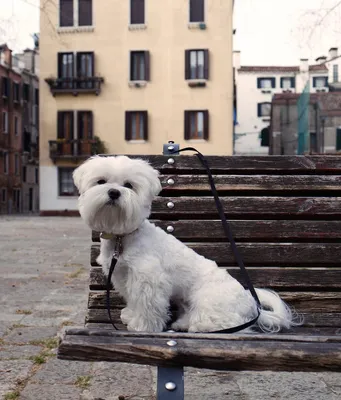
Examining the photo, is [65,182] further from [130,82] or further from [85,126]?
[130,82]

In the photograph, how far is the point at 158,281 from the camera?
280 centimetres

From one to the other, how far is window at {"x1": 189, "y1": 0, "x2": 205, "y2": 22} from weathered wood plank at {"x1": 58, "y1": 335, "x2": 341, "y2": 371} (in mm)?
31068

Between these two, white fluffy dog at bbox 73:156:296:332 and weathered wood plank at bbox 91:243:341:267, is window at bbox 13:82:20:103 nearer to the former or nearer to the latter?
weathered wood plank at bbox 91:243:341:267

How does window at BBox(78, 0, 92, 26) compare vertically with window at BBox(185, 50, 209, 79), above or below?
above

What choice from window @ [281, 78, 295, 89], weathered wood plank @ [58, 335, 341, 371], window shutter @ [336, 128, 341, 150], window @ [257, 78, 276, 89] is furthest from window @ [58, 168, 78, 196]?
window @ [281, 78, 295, 89]

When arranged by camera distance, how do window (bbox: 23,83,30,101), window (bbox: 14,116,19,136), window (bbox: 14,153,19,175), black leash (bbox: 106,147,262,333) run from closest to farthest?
black leash (bbox: 106,147,262,333), window (bbox: 14,116,19,136), window (bbox: 14,153,19,175), window (bbox: 23,83,30,101)

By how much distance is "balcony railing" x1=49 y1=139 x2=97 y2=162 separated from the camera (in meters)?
32.5

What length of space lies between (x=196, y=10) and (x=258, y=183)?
30045 millimetres

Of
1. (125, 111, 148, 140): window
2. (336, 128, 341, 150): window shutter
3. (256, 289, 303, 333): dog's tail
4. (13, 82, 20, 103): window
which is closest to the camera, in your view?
(256, 289, 303, 333): dog's tail

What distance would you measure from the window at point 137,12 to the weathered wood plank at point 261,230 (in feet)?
99.5

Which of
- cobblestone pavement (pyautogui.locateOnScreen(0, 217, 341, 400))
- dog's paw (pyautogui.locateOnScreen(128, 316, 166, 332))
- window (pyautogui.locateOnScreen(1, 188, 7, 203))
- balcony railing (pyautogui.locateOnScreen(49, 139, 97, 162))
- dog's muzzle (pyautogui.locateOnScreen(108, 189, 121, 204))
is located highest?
balcony railing (pyautogui.locateOnScreen(49, 139, 97, 162))

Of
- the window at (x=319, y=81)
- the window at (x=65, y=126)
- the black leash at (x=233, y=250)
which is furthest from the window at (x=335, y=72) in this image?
the black leash at (x=233, y=250)

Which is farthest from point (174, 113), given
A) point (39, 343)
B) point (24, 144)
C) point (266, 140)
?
point (39, 343)

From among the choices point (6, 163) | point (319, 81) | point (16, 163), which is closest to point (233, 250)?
point (6, 163)
